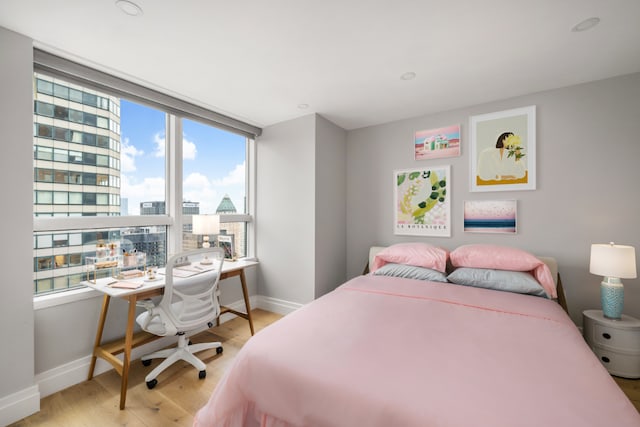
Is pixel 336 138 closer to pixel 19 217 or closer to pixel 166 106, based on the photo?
pixel 166 106

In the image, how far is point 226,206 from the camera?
339 centimetres

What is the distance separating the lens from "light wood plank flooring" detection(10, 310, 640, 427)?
1678mm

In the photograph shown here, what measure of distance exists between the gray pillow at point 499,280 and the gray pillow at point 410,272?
12 centimetres

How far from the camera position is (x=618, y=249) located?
6.68ft

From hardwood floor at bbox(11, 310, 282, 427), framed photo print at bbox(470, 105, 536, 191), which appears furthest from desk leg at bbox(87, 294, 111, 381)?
framed photo print at bbox(470, 105, 536, 191)

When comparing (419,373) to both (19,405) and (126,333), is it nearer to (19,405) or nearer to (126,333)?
(126,333)

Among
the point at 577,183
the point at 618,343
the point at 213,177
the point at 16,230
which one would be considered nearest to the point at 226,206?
the point at 213,177

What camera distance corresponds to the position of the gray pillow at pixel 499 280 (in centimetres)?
216

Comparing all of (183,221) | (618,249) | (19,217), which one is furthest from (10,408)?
(618,249)

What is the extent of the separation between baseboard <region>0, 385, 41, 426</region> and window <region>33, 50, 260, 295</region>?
0.68m

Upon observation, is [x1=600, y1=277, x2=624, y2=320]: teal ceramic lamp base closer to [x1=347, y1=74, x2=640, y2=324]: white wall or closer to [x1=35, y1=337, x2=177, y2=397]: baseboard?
[x1=347, y1=74, x2=640, y2=324]: white wall

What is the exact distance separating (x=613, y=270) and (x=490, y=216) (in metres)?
1.01

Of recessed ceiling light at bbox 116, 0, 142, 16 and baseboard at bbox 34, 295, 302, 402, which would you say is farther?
baseboard at bbox 34, 295, 302, 402

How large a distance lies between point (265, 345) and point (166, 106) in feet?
8.31
